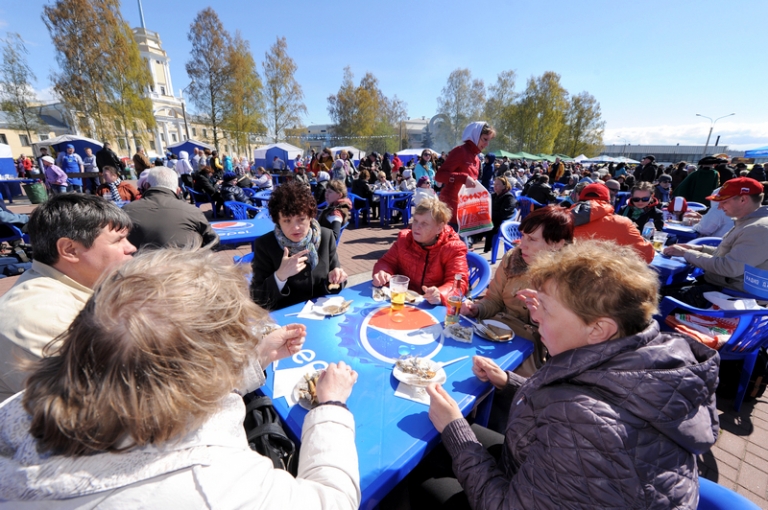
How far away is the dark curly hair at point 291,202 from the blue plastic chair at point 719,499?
8.68 ft

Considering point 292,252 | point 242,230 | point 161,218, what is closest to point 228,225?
point 242,230

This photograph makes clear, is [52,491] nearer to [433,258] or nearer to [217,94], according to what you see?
[433,258]

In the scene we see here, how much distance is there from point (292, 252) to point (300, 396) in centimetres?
155

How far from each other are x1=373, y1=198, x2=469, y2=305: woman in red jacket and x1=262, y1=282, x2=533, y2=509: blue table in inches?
20.6

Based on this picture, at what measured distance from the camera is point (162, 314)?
72 cm

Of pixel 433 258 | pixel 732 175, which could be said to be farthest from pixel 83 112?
pixel 732 175

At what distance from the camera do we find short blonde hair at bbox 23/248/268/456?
65 cm

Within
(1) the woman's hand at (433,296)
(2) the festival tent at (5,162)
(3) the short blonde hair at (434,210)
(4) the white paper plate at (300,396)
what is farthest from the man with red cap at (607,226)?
(2) the festival tent at (5,162)

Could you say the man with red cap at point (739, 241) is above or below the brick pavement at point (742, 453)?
above

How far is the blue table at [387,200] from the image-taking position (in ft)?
30.5

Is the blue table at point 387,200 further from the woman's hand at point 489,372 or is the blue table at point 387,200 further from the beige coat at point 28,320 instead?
the beige coat at point 28,320

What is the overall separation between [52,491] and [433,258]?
100.0 inches

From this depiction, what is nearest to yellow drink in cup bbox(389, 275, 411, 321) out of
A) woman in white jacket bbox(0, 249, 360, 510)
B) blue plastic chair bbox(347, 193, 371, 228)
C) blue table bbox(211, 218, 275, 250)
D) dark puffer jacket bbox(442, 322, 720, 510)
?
dark puffer jacket bbox(442, 322, 720, 510)

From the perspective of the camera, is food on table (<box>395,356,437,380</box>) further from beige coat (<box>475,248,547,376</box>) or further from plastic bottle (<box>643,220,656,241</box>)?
plastic bottle (<box>643,220,656,241</box>)
